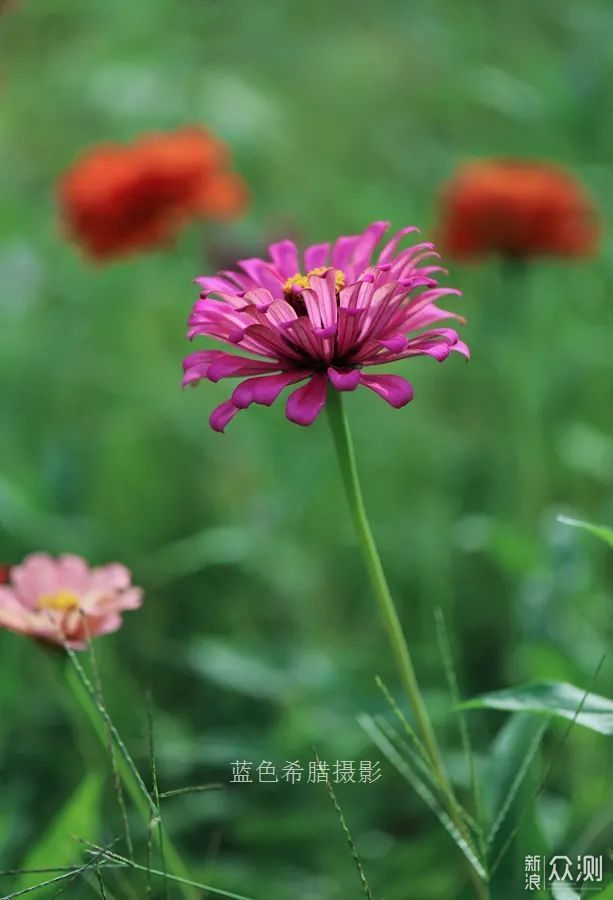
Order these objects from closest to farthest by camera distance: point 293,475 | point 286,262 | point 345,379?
1. point 345,379
2. point 286,262
3. point 293,475

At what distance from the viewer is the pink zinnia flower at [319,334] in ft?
1.62

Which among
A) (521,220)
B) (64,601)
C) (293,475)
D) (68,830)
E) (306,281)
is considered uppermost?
(521,220)

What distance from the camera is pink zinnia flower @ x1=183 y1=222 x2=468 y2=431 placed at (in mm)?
493

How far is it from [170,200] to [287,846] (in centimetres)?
71

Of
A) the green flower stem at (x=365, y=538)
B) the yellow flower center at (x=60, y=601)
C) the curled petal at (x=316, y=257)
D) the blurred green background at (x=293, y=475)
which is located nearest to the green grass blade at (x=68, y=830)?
the blurred green background at (x=293, y=475)

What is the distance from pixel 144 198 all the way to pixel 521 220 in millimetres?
421

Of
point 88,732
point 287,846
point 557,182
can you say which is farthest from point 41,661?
point 557,182

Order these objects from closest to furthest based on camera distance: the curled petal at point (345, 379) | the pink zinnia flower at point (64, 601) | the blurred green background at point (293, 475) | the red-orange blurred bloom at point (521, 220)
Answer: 1. the curled petal at point (345, 379)
2. the pink zinnia flower at point (64, 601)
3. the blurred green background at point (293, 475)
4. the red-orange blurred bloom at point (521, 220)

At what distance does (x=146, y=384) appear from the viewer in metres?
1.39

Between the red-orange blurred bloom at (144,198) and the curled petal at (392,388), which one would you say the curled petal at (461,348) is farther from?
the red-orange blurred bloom at (144,198)

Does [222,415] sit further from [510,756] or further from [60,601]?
[510,756]

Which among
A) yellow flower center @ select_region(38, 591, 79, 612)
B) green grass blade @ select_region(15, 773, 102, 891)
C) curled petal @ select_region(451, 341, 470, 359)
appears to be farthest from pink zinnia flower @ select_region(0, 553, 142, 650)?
curled petal @ select_region(451, 341, 470, 359)

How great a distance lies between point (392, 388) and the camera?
1.63 feet

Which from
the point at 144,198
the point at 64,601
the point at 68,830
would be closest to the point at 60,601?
the point at 64,601
